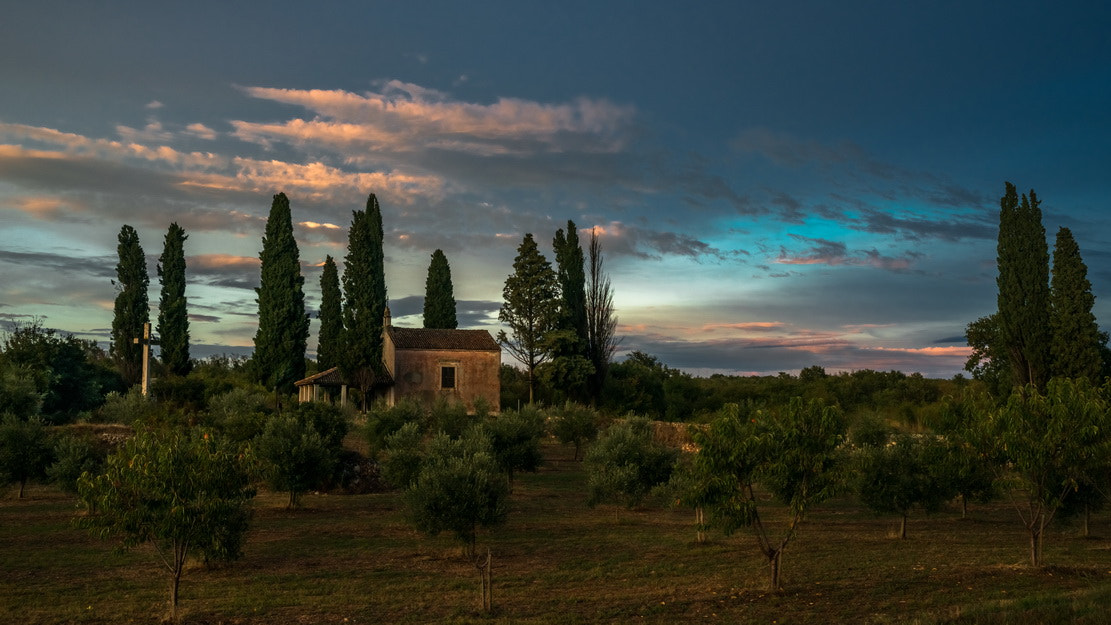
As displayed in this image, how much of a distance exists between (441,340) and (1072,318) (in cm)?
3650

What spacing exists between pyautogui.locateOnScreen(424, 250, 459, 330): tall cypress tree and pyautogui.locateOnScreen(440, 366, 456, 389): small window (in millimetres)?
8941

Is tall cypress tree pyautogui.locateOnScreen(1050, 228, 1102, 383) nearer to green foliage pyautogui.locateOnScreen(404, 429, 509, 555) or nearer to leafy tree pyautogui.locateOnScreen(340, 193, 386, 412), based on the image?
green foliage pyautogui.locateOnScreen(404, 429, 509, 555)

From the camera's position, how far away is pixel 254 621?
41.8ft

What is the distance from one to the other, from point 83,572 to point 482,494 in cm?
863

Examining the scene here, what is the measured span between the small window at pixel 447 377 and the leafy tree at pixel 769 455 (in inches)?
1482

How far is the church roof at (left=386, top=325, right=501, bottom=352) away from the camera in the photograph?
50719 millimetres

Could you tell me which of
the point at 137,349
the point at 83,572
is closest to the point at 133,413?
the point at 137,349

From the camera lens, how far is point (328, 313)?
5888 cm

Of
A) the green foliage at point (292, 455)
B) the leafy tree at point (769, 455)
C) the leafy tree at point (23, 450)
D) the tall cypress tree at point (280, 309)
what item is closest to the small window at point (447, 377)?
the tall cypress tree at point (280, 309)

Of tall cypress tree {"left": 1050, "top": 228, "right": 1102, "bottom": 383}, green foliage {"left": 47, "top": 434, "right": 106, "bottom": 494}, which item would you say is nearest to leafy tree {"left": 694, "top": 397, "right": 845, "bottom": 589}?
green foliage {"left": 47, "top": 434, "right": 106, "bottom": 494}

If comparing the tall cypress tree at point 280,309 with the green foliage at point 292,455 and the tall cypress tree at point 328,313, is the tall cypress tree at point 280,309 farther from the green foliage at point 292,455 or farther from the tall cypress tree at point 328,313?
the green foliage at point 292,455

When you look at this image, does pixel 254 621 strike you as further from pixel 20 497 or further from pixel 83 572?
pixel 20 497

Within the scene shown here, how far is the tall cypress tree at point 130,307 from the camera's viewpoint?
4900cm

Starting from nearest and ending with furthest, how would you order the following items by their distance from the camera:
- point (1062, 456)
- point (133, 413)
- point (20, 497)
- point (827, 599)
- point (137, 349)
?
point (827, 599) → point (1062, 456) → point (20, 497) → point (133, 413) → point (137, 349)
